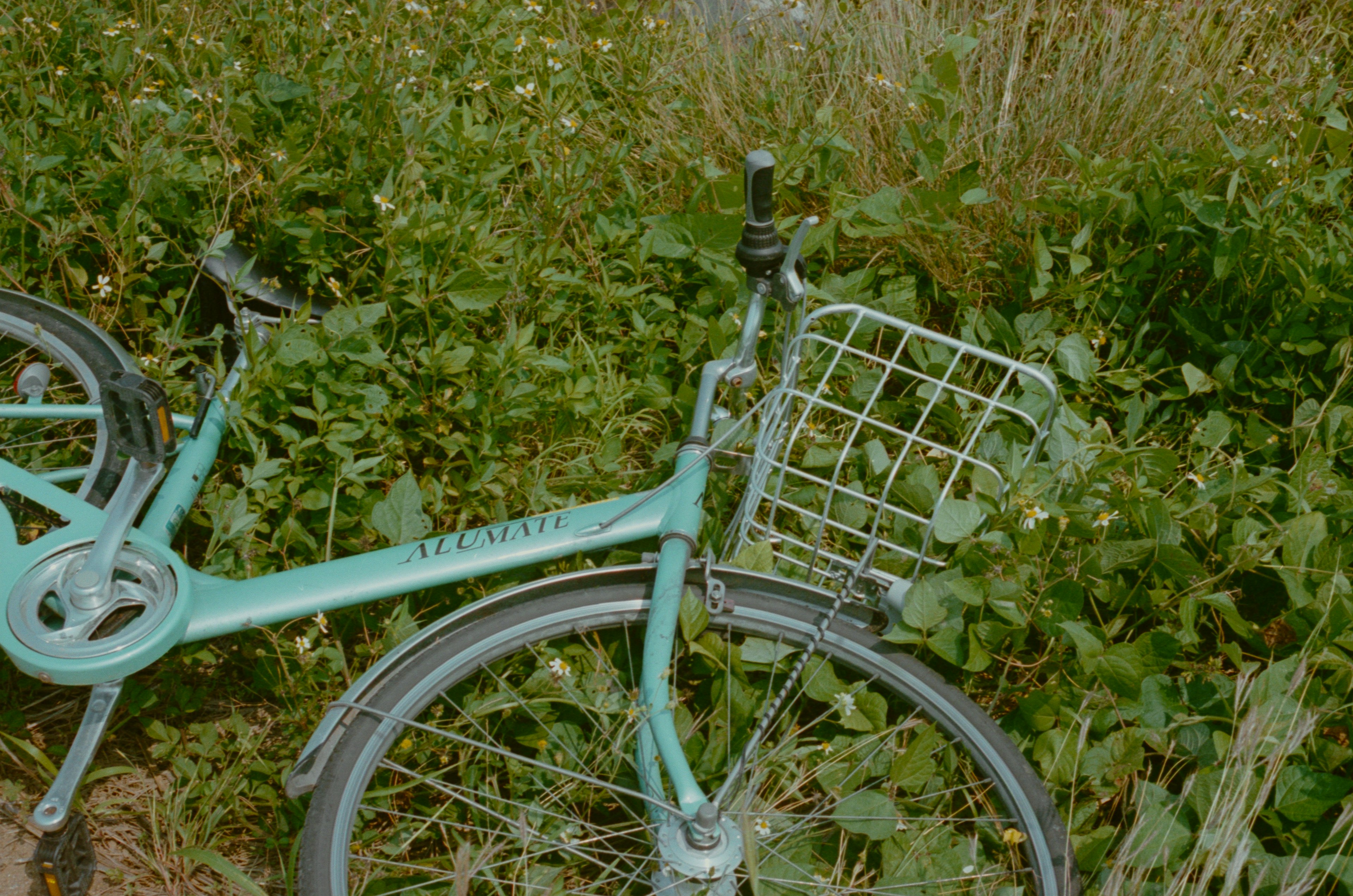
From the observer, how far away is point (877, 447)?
7.88ft

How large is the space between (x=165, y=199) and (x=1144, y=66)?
3001mm

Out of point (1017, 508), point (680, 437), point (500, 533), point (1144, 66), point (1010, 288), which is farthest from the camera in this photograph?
point (1144, 66)

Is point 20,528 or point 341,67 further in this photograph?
point 341,67

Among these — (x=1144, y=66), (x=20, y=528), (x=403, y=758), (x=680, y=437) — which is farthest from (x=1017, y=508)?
(x=20, y=528)

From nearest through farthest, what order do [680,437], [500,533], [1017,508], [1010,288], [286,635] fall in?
[500,533] < [1017,508] < [286,635] < [680,437] < [1010,288]

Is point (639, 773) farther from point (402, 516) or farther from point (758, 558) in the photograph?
point (402, 516)

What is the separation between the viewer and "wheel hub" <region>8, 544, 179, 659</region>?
1798mm

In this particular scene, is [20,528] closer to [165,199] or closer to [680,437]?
[165,199]

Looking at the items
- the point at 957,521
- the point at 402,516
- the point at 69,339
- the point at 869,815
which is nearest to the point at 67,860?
the point at 402,516

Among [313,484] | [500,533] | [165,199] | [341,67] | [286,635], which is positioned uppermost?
[341,67]

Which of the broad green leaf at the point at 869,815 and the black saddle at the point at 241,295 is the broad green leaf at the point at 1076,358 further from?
the black saddle at the point at 241,295

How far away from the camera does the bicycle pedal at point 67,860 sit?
176cm

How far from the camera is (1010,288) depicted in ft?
9.87

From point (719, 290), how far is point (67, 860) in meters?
1.99
